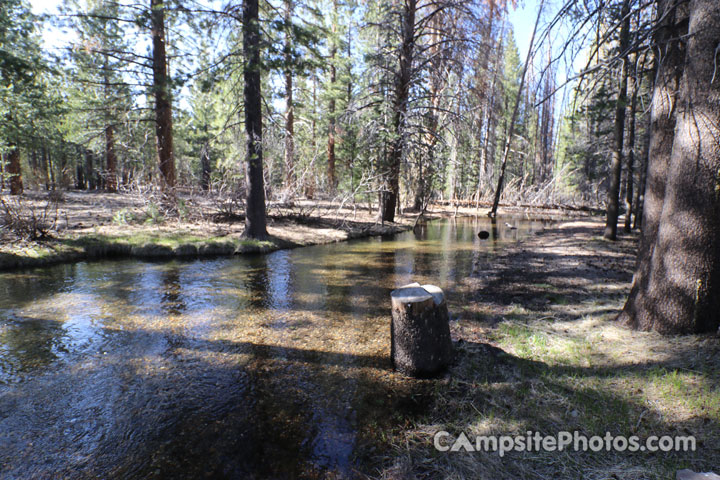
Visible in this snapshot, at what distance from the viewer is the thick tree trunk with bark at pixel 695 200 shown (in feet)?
11.9

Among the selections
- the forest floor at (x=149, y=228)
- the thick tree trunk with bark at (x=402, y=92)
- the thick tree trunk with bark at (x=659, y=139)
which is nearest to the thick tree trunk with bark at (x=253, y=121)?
the forest floor at (x=149, y=228)

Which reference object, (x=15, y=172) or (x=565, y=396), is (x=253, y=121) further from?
(x=15, y=172)

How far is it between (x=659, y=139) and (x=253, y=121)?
1047 centimetres

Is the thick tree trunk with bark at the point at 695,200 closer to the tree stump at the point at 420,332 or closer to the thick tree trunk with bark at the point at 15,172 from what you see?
the tree stump at the point at 420,332

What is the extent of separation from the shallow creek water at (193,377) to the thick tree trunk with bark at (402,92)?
9609 mm

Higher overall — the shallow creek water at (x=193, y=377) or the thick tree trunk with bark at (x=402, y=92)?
the thick tree trunk with bark at (x=402, y=92)

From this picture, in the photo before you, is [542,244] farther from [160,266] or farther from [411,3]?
[160,266]

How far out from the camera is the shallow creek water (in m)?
2.90

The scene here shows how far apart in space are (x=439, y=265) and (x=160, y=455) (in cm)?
838

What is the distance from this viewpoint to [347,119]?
17.1 m

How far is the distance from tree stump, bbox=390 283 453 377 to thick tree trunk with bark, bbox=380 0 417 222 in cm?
1181

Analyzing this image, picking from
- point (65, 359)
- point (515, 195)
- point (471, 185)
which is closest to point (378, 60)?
point (65, 359)
